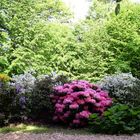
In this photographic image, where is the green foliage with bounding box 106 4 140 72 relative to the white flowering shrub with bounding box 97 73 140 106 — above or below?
above

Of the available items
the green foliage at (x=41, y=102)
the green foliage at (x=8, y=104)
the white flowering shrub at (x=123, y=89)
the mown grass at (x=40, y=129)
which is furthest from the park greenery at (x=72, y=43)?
the mown grass at (x=40, y=129)

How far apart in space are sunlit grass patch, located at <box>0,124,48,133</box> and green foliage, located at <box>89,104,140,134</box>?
1.17m

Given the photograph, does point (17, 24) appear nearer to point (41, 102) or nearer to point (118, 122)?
point (41, 102)

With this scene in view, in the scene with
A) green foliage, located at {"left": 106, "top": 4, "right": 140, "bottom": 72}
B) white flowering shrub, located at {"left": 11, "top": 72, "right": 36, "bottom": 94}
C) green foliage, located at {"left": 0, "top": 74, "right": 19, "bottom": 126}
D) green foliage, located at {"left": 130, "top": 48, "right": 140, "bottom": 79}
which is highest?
green foliage, located at {"left": 106, "top": 4, "right": 140, "bottom": 72}

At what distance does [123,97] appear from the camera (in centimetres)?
1130

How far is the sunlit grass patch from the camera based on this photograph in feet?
29.5

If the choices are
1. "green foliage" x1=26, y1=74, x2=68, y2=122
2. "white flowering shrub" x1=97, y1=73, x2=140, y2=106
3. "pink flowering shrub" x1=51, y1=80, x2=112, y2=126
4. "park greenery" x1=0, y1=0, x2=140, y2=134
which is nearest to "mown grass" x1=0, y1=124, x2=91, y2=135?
"pink flowering shrub" x1=51, y1=80, x2=112, y2=126

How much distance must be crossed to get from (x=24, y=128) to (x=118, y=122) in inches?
95.0

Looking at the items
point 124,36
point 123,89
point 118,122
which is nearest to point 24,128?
point 118,122

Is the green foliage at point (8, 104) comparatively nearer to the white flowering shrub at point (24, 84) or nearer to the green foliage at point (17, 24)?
the white flowering shrub at point (24, 84)

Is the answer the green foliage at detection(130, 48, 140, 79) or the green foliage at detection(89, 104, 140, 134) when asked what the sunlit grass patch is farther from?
the green foliage at detection(130, 48, 140, 79)

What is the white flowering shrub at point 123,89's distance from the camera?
1121 cm

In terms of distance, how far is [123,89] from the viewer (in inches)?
455

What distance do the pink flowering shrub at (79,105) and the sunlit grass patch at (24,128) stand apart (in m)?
0.65
